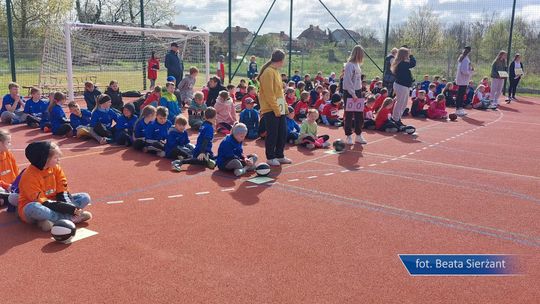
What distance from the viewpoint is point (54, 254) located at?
4.46 metres

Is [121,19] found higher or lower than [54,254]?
higher

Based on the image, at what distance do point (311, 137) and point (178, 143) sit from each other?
2894mm

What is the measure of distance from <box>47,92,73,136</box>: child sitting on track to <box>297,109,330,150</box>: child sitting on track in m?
5.45

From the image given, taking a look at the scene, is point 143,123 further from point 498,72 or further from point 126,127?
point 498,72

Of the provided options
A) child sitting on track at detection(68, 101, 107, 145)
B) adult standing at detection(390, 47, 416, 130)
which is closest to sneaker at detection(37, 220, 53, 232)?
child sitting on track at detection(68, 101, 107, 145)

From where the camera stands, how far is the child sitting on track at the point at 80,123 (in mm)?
10278

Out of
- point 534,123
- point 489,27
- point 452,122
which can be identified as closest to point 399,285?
point 452,122

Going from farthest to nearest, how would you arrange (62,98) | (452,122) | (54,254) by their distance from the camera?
(452,122) < (62,98) < (54,254)

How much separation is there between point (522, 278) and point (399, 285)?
1.18m

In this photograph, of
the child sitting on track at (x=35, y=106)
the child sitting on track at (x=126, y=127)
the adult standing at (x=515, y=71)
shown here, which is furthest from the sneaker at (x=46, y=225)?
the adult standing at (x=515, y=71)

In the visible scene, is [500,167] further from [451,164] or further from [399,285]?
[399,285]

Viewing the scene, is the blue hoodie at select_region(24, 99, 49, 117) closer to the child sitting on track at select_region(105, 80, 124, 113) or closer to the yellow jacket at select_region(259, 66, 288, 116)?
the child sitting on track at select_region(105, 80, 124, 113)

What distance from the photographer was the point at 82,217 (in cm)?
528

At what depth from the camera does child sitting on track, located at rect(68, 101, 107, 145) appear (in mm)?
10278
